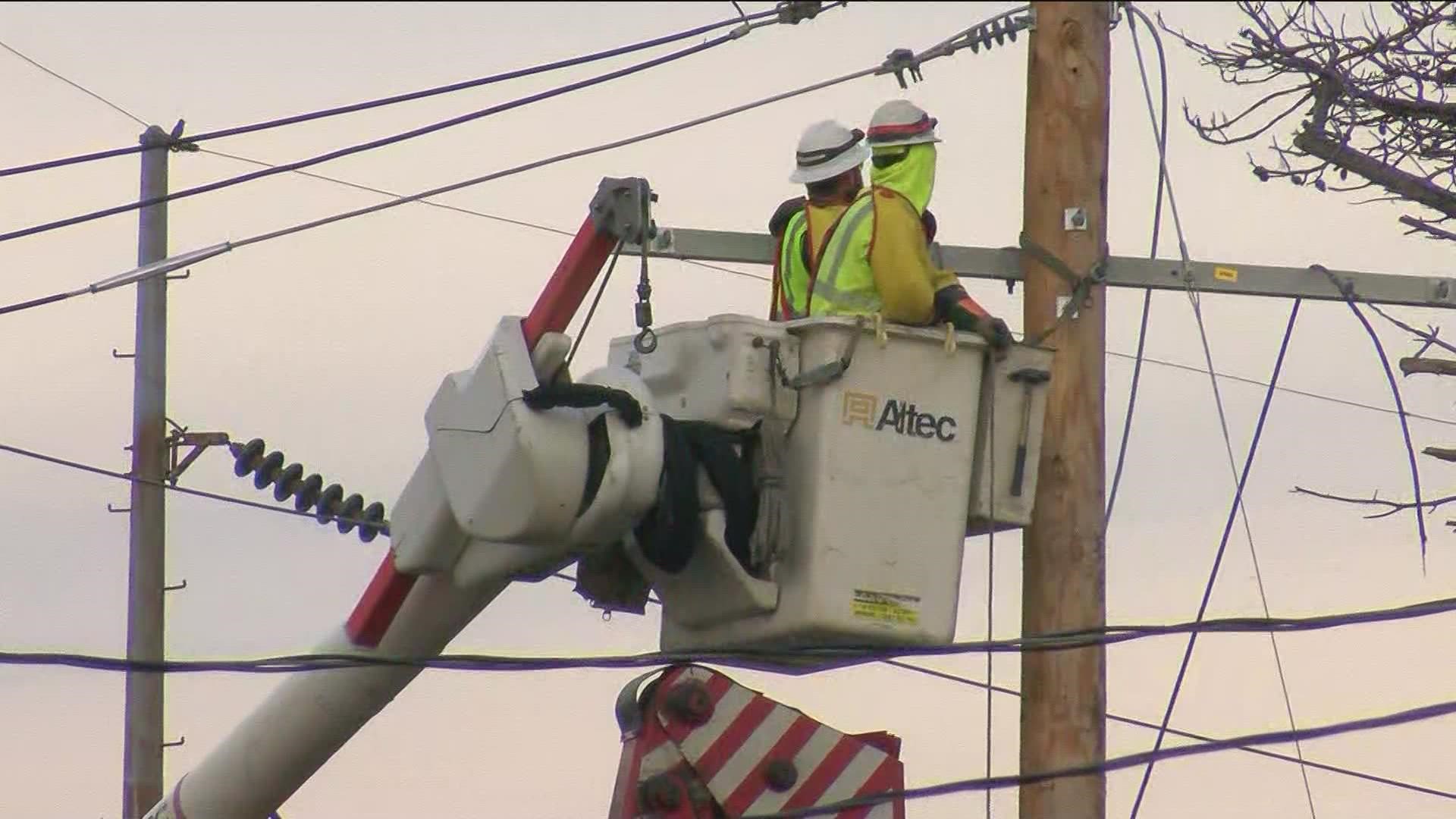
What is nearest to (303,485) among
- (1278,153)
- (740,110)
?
(740,110)

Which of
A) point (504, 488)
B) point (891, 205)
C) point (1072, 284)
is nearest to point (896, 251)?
point (891, 205)

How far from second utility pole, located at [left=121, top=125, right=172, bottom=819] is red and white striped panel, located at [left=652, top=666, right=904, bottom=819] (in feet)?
19.9

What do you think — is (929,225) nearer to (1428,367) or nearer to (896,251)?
(896,251)

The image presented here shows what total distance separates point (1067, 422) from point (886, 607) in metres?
0.96

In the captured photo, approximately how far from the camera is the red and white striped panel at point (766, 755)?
9.12 m

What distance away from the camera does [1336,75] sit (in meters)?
11.6

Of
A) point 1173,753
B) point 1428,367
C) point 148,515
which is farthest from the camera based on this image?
point 148,515

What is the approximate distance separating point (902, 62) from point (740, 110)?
648 mm

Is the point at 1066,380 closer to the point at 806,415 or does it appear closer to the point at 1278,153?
the point at 806,415

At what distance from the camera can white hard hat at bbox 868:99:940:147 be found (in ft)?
31.3

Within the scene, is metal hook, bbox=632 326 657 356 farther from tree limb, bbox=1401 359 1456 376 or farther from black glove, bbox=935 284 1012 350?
tree limb, bbox=1401 359 1456 376

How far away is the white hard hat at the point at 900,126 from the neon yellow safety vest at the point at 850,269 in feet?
0.84

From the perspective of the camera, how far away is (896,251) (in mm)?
9188

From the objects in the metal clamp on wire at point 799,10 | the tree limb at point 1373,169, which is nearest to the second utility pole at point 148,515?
the metal clamp on wire at point 799,10
